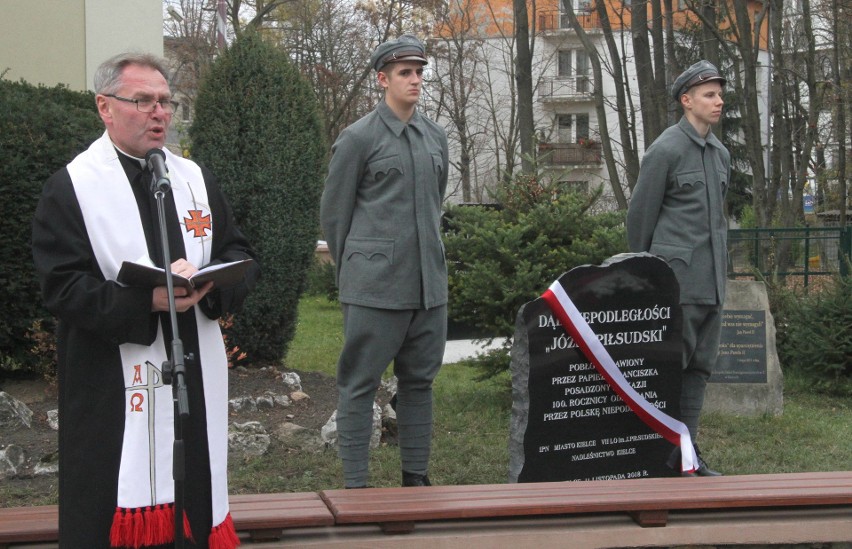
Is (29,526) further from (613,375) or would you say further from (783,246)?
(783,246)

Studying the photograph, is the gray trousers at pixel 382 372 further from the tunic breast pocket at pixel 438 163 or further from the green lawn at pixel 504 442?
the green lawn at pixel 504 442

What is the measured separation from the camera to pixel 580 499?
439 cm

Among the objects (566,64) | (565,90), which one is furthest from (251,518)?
(566,64)

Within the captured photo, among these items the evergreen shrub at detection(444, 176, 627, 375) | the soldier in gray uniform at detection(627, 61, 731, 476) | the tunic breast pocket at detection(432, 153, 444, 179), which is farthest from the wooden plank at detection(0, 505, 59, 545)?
the evergreen shrub at detection(444, 176, 627, 375)

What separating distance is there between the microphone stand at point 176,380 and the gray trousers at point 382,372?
70.4 inches

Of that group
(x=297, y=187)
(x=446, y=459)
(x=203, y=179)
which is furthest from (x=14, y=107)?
(x=203, y=179)

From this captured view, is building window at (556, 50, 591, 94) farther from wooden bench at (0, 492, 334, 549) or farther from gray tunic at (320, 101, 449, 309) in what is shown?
wooden bench at (0, 492, 334, 549)

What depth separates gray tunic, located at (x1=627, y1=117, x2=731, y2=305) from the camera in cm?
580

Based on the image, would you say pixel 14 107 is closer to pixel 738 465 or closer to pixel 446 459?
pixel 446 459

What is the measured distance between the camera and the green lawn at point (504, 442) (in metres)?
6.29

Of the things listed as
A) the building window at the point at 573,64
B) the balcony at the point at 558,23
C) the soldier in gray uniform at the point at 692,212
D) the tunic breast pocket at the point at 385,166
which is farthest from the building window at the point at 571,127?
the tunic breast pocket at the point at 385,166

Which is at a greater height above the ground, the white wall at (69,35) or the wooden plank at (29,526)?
the white wall at (69,35)

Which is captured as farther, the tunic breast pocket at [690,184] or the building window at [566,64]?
the building window at [566,64]

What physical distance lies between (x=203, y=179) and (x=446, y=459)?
3.61m
